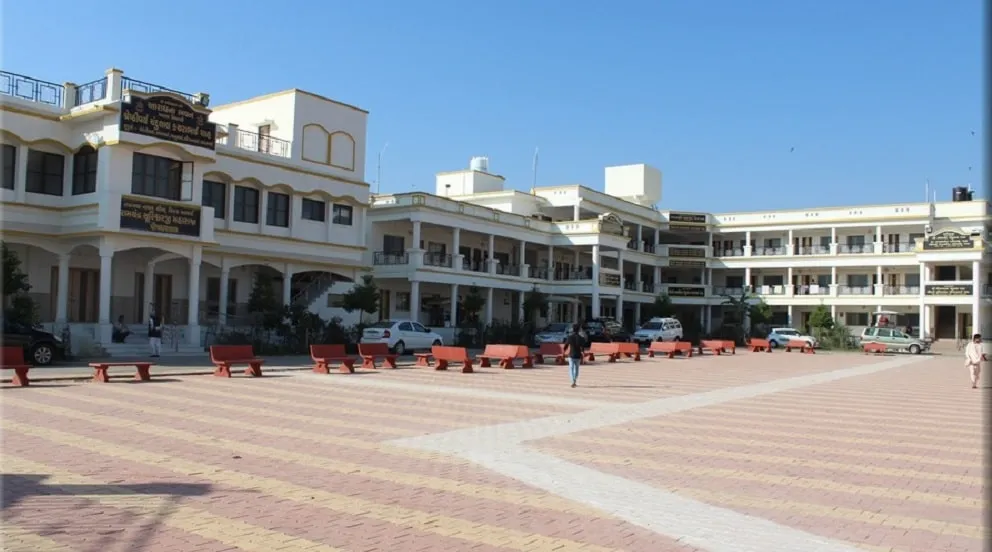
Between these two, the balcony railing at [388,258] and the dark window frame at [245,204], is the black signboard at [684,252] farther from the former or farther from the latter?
the dark window frame at [245,204]

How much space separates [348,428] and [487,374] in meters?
12.7

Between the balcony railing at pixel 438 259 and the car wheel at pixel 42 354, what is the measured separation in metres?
21.9

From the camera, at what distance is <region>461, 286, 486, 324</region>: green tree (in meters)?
45.3

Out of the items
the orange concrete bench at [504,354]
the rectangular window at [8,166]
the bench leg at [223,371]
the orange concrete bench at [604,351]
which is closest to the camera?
the bench leg at [223,371]

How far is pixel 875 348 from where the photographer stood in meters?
51.2

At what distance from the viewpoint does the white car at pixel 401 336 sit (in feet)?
113

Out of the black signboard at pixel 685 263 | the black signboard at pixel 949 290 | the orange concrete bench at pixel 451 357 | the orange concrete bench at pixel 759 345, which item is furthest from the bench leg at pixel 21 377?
the black signboard at pixel 949 290

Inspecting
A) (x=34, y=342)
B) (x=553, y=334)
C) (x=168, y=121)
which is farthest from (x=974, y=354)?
(x=168, y=121)

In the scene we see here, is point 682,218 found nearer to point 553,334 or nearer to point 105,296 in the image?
point 553,334

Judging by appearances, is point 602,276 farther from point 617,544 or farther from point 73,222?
point 617,544

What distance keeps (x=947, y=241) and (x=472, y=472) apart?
56.3 m

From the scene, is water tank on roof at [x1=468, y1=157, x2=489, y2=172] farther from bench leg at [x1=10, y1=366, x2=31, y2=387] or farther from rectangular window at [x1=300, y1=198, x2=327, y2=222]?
bench leg at [x1=10, y1=366, x2=31, y2=387]

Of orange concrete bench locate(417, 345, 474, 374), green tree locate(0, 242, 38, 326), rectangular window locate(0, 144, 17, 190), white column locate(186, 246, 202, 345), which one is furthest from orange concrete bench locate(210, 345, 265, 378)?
rectangular window locate(0, 144, 17, 190)

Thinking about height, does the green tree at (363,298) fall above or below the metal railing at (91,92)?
below
